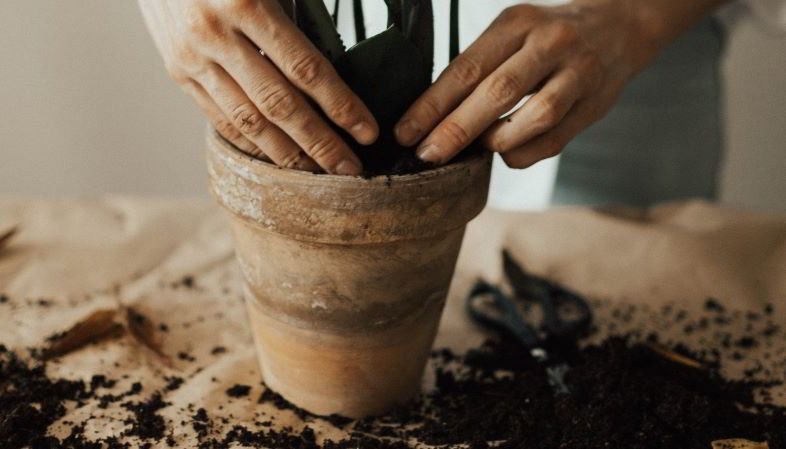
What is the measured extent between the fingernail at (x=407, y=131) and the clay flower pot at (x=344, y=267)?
0.13 feet

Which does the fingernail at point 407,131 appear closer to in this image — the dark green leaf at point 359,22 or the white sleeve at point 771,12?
the dark green leaf at point 359,22

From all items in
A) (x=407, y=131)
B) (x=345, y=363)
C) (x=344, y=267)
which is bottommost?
(x=345, y=363)

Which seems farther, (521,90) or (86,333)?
(86,333)

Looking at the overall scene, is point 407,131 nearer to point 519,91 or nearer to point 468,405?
point 519,91

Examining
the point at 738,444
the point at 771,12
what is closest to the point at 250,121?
the point at 738,444

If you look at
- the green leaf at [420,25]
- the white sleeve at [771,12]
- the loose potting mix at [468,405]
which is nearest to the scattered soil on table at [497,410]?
the loose potting mix at [468,405]

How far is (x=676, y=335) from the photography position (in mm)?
1010

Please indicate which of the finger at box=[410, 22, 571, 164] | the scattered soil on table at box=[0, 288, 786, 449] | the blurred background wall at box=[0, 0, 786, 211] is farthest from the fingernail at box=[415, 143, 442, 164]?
the blurred background wall at box=[0, 0, 786, 211]

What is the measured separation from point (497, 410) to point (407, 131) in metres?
0.29

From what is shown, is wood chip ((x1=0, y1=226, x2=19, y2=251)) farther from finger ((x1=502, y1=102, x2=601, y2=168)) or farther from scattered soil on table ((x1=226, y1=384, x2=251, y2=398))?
finger ((x1=502, y1=102, x2=601, y2=168))

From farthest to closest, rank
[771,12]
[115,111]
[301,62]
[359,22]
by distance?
[115,111]
[771,12]
[359,22]
[301,62]

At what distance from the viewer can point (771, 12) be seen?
4.06 ft

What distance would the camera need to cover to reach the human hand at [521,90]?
73 cm

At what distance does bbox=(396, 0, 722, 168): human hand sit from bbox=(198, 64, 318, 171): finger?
3.8 inches
